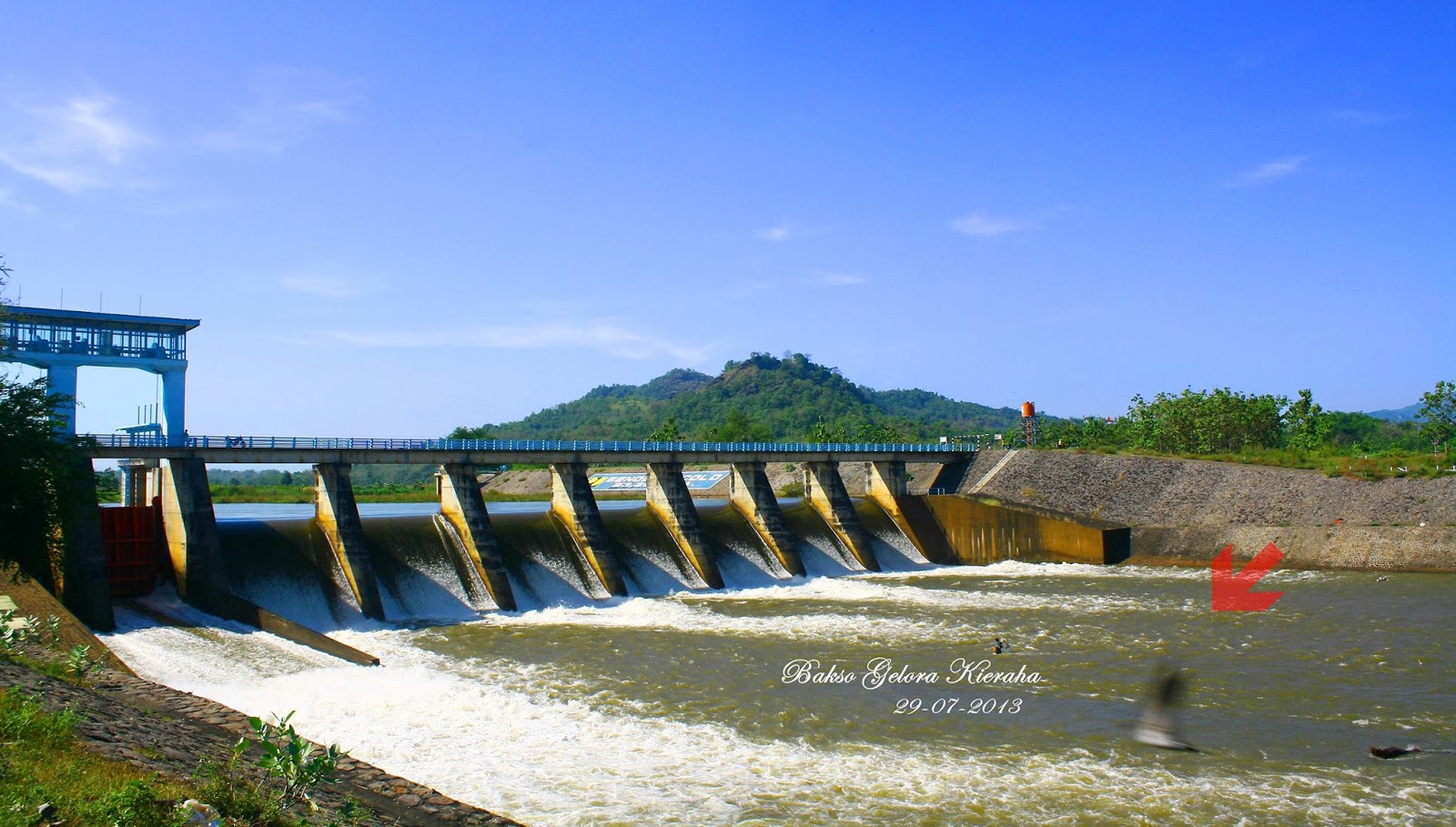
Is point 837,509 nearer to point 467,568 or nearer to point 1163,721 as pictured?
point 467,568

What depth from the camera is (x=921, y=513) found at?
5841 centimetres

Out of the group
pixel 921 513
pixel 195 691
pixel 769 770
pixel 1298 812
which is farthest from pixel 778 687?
pixel 921 513

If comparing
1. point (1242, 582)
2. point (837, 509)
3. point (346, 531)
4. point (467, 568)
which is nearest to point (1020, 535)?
point (837, 509)

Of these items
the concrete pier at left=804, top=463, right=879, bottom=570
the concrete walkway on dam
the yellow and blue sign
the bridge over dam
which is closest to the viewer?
the bridge over dam

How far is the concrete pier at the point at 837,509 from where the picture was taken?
5300cm

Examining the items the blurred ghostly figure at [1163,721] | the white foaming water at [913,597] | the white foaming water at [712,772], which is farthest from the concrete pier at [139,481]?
the blurred ghostly figure at [1163,721]

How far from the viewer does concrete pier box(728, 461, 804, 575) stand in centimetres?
4947

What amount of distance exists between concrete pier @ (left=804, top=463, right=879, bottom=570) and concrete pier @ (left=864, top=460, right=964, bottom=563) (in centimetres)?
365

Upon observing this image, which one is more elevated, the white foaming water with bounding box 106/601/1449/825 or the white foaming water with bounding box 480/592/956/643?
the white foaming water with bounding box 106/601/1449/825

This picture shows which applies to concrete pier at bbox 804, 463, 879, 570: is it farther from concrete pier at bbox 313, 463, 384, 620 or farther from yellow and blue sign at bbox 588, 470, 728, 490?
concrete pier at bbox 313, 463, 384, 620

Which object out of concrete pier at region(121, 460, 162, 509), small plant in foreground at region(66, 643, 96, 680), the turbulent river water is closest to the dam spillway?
the turbulent river water

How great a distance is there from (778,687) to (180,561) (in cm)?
2188

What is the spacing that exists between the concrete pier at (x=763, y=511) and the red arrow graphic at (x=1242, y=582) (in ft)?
63.1

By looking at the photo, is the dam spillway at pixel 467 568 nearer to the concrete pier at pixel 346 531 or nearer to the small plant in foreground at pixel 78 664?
the concrete pier at pixel 346 531
